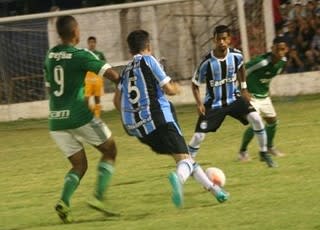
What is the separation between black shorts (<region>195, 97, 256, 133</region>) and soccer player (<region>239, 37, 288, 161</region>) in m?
0.62

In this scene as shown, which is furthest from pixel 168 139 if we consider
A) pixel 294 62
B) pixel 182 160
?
pixel 294 62

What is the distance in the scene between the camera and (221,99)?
1095cm

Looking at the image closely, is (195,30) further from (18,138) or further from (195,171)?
(195,171)

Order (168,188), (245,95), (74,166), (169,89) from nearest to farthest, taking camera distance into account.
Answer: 1. (169,89)
2. (74,166)
3. (168,188)
4. (245,95)

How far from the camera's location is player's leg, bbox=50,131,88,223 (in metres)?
8.20

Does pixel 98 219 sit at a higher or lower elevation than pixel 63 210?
lower

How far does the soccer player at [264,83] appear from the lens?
1161cm

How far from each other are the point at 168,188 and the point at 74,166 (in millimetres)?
1669

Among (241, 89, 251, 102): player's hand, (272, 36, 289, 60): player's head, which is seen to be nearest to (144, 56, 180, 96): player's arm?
(241, 89, 251, 102): player's hand

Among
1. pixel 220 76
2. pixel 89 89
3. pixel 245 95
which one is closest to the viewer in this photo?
pixel 89 89

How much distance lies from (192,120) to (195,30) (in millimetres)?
3646

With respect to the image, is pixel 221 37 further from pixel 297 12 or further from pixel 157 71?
pixel 297 12

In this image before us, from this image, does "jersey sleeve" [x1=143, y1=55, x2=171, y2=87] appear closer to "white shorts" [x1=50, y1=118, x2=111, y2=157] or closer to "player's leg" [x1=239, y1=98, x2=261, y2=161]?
"white shorts" [x1=50, y1=118, x2=111, y2=157]

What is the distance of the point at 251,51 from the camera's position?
20.4m
